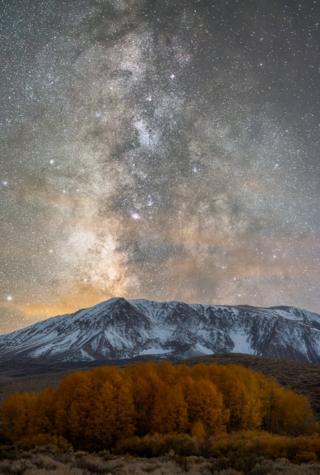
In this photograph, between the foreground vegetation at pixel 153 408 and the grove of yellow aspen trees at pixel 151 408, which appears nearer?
the foreground vegetation at pixel 153 408

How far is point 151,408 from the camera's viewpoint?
62719mm

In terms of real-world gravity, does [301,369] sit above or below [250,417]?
above

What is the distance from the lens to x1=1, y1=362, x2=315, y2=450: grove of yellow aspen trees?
194 feet

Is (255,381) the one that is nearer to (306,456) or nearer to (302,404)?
(302,404)

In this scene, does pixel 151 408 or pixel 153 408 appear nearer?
pixel 153 408

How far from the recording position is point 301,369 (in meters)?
111

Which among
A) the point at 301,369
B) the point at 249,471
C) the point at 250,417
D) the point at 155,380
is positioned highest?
the point at 301,369

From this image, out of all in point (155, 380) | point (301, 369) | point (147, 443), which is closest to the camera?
point (147, 443)

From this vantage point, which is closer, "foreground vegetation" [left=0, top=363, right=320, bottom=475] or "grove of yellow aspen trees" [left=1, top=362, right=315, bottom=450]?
"foreground vegetation" [left=0, top=363, right=320, bottom=475]

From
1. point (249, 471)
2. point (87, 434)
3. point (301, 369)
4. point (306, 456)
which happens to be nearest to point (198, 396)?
point (87, 434)

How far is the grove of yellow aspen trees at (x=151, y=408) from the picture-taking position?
59.1m

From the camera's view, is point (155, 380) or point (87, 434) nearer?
point (87, 434)

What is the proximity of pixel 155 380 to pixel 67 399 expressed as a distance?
42.0 ft

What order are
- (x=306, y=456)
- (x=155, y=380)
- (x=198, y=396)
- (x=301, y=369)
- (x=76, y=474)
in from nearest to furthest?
(x=76, y=474), (x=306, y=456), (x=198, y=396), (x=155, y=380), (x=301, y=369)
